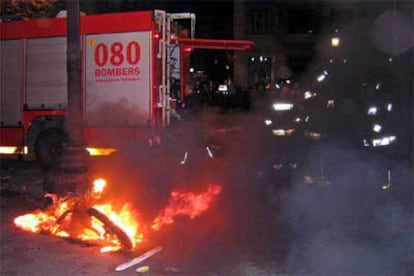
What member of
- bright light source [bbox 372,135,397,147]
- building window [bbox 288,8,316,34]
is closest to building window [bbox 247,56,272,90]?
building window [bbox 288,8,316,34]

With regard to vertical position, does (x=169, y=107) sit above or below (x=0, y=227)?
above

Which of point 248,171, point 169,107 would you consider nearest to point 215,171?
point 248,171

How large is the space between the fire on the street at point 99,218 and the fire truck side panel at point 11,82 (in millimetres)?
4714

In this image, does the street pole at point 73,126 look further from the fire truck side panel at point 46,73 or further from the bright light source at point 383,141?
the bright light source at point 383,141

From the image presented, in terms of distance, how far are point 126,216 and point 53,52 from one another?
217 inches

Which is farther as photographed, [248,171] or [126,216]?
[248,171]

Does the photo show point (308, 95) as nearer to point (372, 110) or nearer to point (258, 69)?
point (372, 110)

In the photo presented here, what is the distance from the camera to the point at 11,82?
10.8 meters

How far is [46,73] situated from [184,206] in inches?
212

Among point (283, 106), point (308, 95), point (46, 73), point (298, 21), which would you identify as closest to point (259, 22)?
point (298, 21)

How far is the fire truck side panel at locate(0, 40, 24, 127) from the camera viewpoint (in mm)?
10719

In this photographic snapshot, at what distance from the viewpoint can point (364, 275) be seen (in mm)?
4555

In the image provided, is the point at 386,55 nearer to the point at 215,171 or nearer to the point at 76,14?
the point at 215,171

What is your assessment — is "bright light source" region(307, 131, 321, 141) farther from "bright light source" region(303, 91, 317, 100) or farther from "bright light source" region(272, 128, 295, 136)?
"bright light source" region(303, 91, 317, 100)
